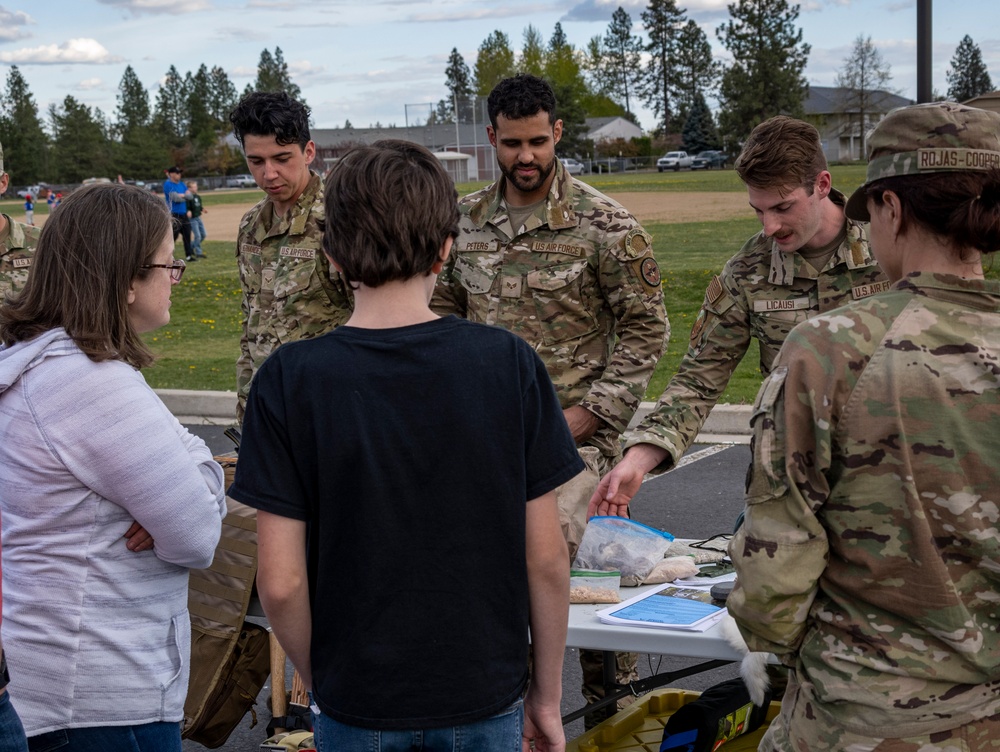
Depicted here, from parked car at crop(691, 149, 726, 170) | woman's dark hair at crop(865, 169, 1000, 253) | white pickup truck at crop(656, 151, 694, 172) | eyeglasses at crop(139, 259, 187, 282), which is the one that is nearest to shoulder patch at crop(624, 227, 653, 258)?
eyeglasses at crop(139, 259, 187, 282)

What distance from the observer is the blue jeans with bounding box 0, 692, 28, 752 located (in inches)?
70.2

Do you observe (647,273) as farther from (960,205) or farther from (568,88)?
(568,88)

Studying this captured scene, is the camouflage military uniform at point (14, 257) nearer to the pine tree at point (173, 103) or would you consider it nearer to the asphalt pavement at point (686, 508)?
the asphalt pavement at point (686, 508)

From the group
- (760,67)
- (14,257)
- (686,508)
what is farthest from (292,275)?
(760,67)

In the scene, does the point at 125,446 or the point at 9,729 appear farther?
the point at 125,446

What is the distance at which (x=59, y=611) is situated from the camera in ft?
7.21

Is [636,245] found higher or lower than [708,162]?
lower

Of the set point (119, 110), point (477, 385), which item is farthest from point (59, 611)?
point (119, 110)

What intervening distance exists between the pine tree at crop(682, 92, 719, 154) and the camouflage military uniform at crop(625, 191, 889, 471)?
3381 inches

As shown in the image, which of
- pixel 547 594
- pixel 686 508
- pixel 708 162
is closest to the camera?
pixel 547 594

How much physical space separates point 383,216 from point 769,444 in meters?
0.77

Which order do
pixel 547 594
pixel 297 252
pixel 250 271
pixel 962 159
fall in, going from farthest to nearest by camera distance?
pixel 250 271 → pixel 297 252 → pixel 547 594 → pixel 962 159

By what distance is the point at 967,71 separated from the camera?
326ft

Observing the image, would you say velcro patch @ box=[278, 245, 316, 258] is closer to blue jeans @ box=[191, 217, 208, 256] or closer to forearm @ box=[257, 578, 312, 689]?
forearm @ box=[257, 578, 312, 689]
